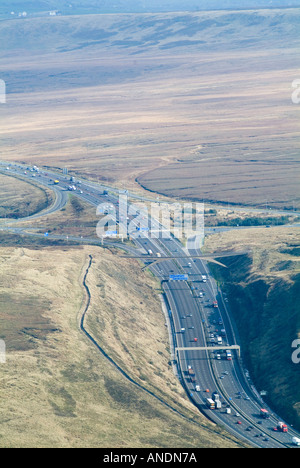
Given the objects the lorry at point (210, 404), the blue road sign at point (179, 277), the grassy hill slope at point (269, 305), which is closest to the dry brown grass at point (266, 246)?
the grassy hill slope at point (269, 305)

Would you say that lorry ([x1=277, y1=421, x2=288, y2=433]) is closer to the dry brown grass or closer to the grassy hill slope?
the grassy hill slope

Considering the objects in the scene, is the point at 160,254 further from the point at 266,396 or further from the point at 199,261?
the point at 266,396

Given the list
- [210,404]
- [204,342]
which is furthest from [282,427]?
[204,342]

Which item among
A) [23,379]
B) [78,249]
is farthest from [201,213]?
[23,379]

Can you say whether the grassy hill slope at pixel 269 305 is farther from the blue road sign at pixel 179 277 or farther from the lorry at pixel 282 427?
the blue road sign at pixel 179 277

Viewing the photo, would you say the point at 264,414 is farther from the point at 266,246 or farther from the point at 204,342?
the point at 266,246

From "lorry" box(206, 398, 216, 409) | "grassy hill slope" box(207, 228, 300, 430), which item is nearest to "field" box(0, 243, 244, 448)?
"lorry" box(206, 398, 216, 409)
